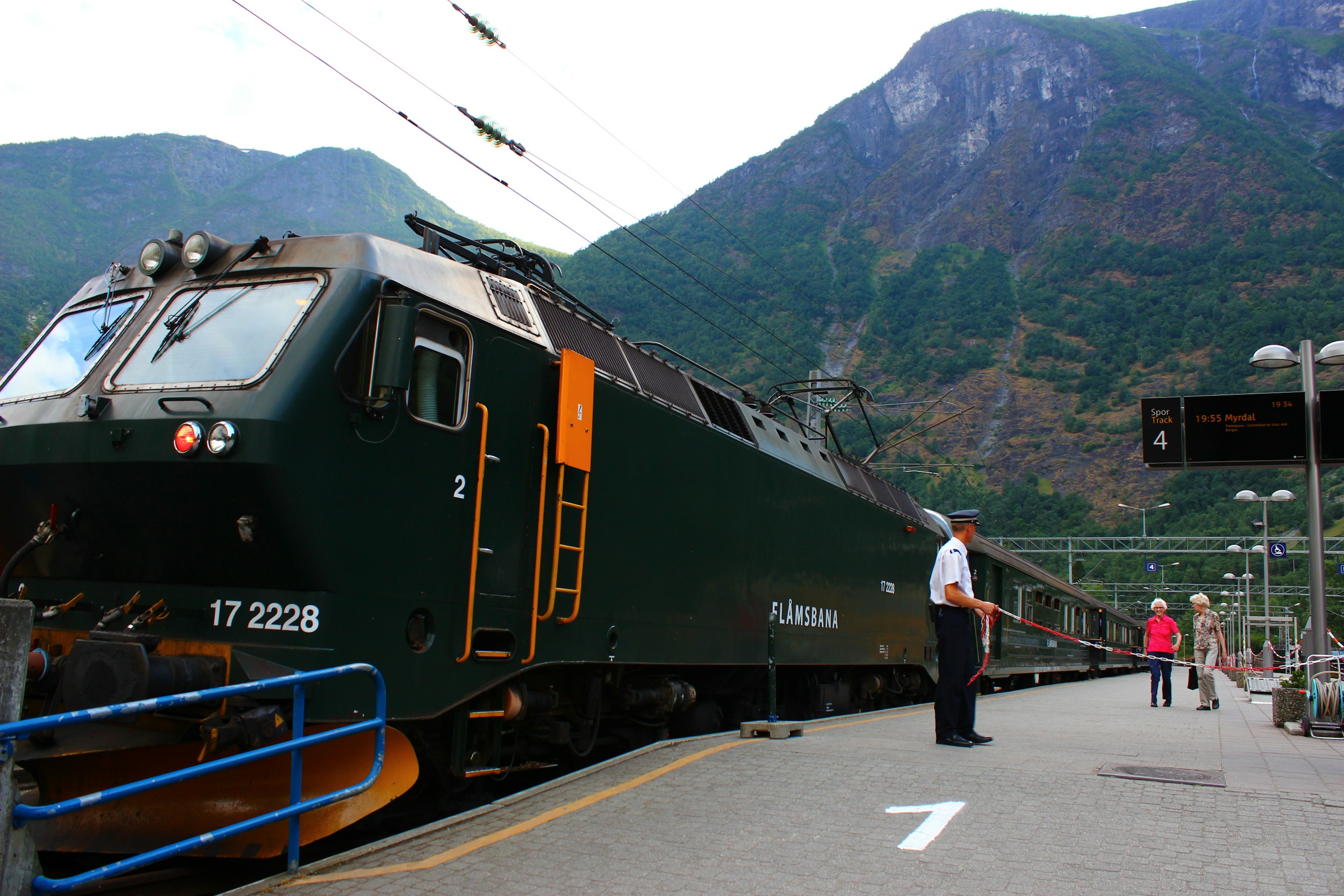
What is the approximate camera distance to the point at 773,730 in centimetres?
770

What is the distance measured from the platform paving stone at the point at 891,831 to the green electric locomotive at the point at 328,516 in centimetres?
76

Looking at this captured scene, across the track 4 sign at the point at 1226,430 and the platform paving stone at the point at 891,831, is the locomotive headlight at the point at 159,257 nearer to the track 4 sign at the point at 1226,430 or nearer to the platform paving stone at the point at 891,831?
the platform paving stone at the point at 891,831

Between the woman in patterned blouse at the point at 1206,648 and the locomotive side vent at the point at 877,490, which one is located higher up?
the locomotive side vent at the point at 877,490

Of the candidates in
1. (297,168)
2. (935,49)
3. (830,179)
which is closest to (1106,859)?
(830,179)

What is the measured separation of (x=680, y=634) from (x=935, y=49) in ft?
549

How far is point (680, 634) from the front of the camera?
7789 mm

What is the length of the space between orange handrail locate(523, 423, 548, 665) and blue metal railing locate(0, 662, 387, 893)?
46.9 inches

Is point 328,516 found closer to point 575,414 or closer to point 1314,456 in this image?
point 575,414

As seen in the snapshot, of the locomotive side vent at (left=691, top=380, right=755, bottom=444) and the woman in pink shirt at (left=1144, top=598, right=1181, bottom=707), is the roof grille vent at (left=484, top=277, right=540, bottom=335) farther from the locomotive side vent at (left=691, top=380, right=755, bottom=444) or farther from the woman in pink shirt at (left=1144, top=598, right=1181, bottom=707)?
the woman in pink shirt at (left=1144, top=598, right=1181, bottom=707)

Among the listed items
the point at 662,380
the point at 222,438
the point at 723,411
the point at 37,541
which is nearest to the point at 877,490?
the point at 723,411

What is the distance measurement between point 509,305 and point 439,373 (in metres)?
0.96

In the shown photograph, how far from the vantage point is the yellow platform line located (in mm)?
3947

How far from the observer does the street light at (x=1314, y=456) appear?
38.1 feet

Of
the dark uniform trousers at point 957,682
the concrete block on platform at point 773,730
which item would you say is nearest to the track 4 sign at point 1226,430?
the dark uniform trousers at point 957,682
